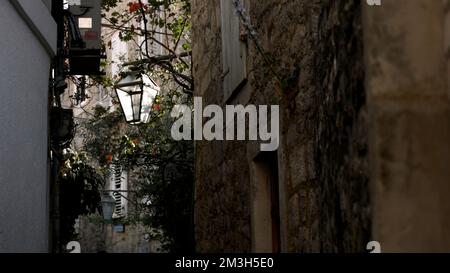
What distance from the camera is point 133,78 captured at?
9562 mm

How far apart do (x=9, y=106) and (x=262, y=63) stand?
1938 millimetres

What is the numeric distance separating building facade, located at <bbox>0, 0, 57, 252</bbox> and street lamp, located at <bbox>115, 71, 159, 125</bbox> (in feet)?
5.83

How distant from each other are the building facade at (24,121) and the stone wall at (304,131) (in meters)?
1.76

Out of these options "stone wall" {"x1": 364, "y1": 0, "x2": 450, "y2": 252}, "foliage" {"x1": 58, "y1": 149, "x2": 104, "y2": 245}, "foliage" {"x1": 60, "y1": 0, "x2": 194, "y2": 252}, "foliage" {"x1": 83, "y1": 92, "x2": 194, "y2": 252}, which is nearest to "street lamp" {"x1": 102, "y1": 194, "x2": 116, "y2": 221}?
"foliage" {"x1": 60, "y1": 0, "x2": 194, "y2": 252}

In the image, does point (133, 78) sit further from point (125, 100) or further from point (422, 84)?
point (422, 84)

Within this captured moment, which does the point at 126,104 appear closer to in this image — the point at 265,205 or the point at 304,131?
the point at 265,205

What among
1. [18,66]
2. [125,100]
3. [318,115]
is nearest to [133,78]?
[125,100]

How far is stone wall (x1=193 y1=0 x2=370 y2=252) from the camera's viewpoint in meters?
3.78

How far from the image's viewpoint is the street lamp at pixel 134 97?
31.0 ft

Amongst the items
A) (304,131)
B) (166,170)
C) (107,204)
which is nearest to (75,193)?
(166,170)

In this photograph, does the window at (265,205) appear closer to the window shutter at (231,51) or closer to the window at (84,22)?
the window shutter at (231,51)

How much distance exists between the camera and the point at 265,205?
6875mm

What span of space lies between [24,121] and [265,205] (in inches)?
80.2

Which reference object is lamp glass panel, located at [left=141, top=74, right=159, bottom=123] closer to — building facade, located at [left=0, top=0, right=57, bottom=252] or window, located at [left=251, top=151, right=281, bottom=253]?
building facade, located at [left=0, top=0, right=57, bottom=252]
